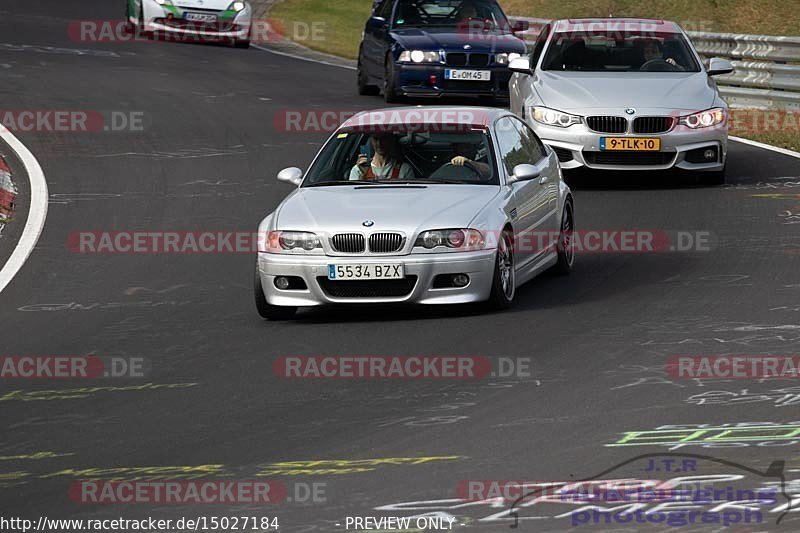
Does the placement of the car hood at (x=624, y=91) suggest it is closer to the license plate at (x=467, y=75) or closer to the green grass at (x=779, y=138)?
the green grass at (x=779, y=138)

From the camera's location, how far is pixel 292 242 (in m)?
11.8

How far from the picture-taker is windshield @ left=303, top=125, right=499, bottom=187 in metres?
12.7

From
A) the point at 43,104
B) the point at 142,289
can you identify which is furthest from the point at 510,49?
the point at 142,289

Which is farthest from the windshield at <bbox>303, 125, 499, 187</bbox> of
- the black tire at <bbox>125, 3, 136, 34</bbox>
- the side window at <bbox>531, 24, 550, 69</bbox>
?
the black tire at <bbox>125, 3, 136, 34</bbox>

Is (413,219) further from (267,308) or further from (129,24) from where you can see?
(129,24)

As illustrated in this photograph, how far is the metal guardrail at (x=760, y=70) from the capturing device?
24.8 metres

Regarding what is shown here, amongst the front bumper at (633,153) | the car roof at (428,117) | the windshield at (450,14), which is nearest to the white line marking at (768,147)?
the front bumper at (633,153)

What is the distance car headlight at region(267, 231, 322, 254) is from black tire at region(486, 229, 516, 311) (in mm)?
1196

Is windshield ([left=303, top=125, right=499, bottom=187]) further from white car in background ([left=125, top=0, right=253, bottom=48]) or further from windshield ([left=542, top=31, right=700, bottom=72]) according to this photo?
white car in background ([left=125, top=0, right=253, bottom=48])

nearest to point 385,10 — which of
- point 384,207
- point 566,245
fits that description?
point 566,245

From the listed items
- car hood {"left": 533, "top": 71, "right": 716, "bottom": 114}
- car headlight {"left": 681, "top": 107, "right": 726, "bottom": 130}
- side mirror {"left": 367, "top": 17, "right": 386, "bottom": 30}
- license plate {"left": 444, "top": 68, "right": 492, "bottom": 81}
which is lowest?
car headlight {"left": 681, "top": 107, "right": 726, "bottom": 130}

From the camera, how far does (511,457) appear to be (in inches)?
312

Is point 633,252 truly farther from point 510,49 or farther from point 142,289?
point 510,49

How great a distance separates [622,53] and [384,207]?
787 cm
